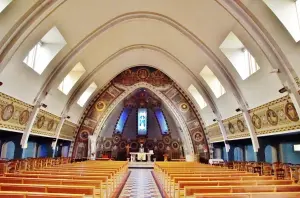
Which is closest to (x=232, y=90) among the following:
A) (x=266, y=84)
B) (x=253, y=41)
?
(x=266, y=84)

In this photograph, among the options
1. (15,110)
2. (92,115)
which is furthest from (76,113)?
(15,110)

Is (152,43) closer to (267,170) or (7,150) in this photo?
(267,170)

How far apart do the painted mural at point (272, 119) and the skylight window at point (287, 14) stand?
2.38 meters

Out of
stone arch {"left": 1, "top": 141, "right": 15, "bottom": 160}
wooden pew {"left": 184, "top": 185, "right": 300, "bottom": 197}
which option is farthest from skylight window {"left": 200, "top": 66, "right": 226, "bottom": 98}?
stone arch {"left": 1, "top": 141, "right": 15, "bottom": 160}

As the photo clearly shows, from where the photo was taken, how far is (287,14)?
7434 millimetres

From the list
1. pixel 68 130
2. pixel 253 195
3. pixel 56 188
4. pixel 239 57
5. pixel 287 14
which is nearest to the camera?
pixel 253 195

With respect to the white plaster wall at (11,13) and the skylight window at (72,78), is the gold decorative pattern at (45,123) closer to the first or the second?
the skylight window at (72,78)

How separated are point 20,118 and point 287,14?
11204 millimetres

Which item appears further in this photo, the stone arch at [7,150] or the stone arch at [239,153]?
the stone arch at [239,153]

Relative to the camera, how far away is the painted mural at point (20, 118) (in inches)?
382

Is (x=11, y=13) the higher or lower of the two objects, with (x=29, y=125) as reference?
higher

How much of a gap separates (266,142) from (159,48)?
8.97 m

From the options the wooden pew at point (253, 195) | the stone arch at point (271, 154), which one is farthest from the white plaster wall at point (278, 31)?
the stone arch at point (271, 154)

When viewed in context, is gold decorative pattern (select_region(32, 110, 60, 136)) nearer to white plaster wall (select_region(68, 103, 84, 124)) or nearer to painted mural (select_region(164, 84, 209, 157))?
white plaster wall (select_region(68, 103, 84, 124))
